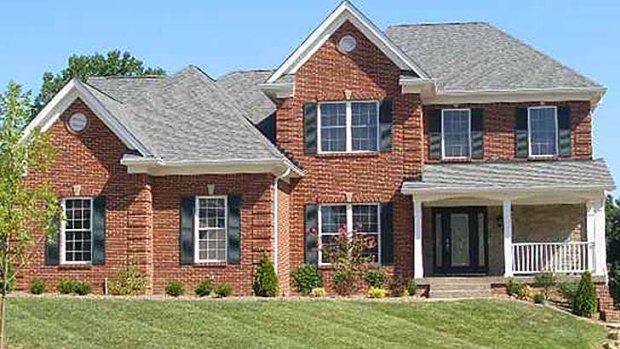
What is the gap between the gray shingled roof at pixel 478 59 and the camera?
108ft

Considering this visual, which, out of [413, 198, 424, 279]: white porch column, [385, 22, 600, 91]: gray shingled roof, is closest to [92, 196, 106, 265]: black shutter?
[413, 198, 424, 279]: white porch column

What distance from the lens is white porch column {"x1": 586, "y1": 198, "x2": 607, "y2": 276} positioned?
30328 millimetres

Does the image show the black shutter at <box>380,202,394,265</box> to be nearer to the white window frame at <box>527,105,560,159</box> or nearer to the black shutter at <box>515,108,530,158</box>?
the black shutter at <box>515,108,530,158</box>

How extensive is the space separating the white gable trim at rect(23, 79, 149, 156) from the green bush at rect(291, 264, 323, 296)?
5.65 metres

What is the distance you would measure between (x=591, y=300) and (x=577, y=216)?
4.57 m

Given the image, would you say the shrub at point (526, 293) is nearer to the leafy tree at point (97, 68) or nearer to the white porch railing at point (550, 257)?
the white porch railing at point (550, 257)

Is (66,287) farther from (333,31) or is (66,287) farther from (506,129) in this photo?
(506,129)

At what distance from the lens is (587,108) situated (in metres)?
32.5

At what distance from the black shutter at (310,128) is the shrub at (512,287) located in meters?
6.75

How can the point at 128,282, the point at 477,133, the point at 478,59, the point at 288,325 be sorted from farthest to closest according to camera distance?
the point at 478,59
the point at 477,133
the point at 128,282
the point at 288,325

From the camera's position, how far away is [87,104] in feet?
96.7

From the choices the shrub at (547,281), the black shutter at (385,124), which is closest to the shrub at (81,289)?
the black shutter at (385,124)

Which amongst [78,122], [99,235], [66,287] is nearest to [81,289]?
[66,287]

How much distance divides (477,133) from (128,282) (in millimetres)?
11470
